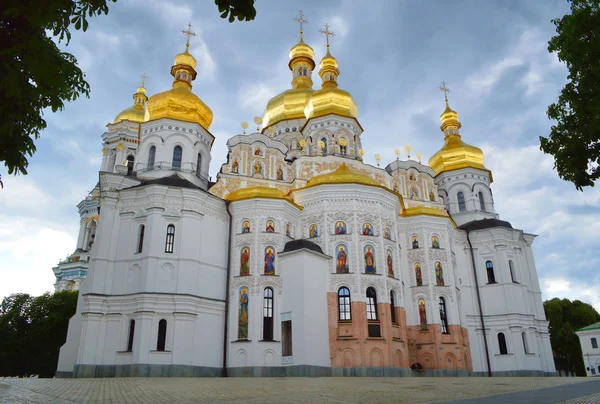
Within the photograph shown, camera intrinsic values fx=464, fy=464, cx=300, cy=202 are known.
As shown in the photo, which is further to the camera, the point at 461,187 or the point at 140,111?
the point at 140,111

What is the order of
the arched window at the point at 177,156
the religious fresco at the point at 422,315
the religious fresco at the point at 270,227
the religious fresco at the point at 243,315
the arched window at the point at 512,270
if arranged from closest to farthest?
the religious fresco at the point at 243,315, the religious fresco at the point at 270,227, the religious fresco at the point at 422,315, the arched window at the point at 177,156, the arched window at the point at 512,270

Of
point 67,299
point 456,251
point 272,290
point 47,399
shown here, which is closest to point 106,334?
point 272,290

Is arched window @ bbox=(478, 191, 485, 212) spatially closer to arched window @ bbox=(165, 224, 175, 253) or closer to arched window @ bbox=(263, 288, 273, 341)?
arched window @ bbox=(263, 288, 273, 341)

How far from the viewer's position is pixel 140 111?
4300 centimetres

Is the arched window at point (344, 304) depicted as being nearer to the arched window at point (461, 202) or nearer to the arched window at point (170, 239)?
the arched window at point (170, 239)

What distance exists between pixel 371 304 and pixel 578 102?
17.0m

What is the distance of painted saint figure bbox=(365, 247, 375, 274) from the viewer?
23.8 metres

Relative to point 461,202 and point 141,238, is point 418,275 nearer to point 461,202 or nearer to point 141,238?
point 461,202

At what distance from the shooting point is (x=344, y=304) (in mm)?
23000

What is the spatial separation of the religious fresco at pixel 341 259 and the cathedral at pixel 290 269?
7cm

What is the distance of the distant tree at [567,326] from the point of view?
4453 centimetres

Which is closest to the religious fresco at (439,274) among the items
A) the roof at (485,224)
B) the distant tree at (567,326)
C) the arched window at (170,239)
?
the roof at (485,224)

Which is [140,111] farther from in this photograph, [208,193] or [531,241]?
[531,241]

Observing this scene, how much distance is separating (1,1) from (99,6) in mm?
934
